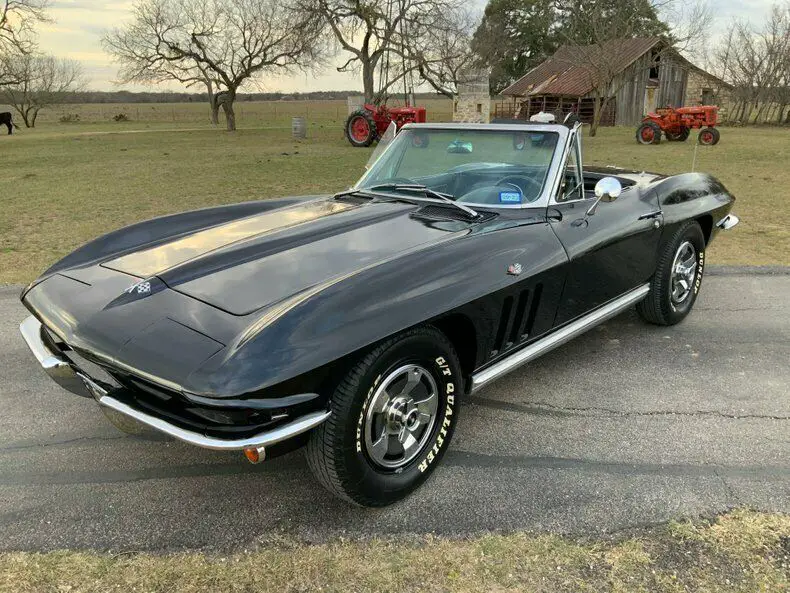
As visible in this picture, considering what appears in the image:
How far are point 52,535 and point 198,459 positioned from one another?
0.67 metres

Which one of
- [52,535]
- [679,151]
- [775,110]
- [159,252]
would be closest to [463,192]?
[159,252]

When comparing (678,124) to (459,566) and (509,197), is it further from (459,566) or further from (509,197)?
(459,566)

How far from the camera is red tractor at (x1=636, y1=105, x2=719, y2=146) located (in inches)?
834

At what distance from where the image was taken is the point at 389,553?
2299 mm

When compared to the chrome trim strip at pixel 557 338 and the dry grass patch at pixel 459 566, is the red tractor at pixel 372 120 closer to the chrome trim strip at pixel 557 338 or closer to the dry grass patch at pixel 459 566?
the chrome trim strip at pixel 557 338

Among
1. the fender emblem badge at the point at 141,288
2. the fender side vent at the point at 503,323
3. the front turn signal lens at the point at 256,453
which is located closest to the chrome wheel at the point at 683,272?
the fender side vent at the point at 503,323

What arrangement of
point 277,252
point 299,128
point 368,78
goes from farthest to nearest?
point 368,78 < point 299,128 < point 277,252

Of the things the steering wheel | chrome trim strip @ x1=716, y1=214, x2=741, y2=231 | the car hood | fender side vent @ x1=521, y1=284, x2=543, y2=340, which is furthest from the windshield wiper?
chrome trim strip @ x1=716, y1=214, x2=741, y2=231

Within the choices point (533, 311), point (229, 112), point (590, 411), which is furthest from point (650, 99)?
point (533, 311)

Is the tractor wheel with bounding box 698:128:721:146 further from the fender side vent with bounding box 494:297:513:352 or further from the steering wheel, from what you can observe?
the fender side vent with bounding box 494:297:513:352

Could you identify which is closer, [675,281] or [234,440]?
[234,440]

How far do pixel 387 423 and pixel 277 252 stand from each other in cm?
95

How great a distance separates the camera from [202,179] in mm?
13484

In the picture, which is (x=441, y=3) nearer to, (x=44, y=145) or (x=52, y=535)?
(x=44, y=145)
